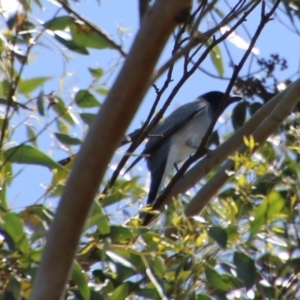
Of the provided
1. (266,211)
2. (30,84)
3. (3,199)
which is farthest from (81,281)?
(30,84)

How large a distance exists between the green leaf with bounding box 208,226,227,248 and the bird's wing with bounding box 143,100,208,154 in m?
2.64

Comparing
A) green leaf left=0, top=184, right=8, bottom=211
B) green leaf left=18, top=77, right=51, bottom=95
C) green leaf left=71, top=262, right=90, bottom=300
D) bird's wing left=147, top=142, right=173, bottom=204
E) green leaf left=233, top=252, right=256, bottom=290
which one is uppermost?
bird's wing left=147, top=142, right=173, bottom=204

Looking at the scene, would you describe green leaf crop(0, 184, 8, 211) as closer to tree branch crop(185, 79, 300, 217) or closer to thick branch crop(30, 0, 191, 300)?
thick branch crop(30, 0, 191, 300)

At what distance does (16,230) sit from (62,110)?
0.47 metres

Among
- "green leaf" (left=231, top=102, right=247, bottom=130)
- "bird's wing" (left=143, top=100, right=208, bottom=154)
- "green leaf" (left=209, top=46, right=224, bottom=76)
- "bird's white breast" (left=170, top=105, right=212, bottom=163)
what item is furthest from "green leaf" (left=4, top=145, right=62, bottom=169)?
"bird's white breast" (left=170, top=105, right=212, bottom=163)

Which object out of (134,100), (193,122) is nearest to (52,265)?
(134,100)

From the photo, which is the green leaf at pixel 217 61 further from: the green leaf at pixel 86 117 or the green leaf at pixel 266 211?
the green leaf at pixel 266 211

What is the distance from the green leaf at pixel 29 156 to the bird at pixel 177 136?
80.5 inches

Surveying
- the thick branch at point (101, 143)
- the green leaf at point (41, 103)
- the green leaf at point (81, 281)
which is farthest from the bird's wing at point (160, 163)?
the thick branch at point (101, 143)

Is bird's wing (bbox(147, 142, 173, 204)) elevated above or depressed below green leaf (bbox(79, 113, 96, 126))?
above

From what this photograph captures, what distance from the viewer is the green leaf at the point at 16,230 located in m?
1.27

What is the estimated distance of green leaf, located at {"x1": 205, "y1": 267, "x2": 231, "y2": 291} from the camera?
53.7 inches

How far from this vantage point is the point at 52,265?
3.36 ft

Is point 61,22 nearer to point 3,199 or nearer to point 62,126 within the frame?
point 62,126
